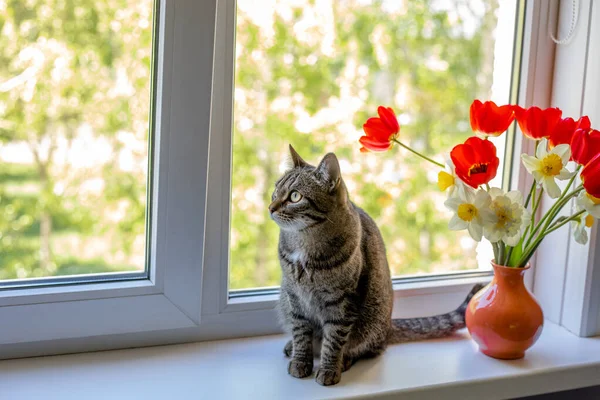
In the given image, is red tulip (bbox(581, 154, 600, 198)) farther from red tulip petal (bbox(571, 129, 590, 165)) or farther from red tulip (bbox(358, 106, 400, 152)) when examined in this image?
red tulip (bbox(358, 106, 400, 152))

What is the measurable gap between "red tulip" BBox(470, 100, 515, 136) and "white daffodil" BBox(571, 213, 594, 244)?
235mm

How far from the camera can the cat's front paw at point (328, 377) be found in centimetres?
100

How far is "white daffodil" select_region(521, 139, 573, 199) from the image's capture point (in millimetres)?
998

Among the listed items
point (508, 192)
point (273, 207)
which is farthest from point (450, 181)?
point (273, 207)

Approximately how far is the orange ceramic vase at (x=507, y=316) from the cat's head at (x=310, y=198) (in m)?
0.35

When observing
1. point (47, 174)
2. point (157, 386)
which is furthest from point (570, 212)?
point (47, 174)

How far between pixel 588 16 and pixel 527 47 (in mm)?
135

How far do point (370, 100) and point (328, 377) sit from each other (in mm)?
714

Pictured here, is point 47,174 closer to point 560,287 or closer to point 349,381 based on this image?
point 349,381

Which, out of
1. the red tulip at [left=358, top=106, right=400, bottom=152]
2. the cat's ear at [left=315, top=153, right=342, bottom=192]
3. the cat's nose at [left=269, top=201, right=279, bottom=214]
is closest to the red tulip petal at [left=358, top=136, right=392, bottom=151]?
the red tulip at [left=358, top=106, right=400, bottom=152]

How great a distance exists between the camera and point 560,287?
130 centimetres

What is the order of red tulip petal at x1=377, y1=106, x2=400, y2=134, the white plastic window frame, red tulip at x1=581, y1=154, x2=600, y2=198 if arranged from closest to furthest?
red tulip at x1=581, y1=154, x2=600, y2=198, red tulip petal at x1=377, y1=106, x2=400, y2=134, the white plastic window frame

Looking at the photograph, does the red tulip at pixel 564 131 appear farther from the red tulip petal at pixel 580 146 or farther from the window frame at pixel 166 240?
the window frame at pixel 166 240

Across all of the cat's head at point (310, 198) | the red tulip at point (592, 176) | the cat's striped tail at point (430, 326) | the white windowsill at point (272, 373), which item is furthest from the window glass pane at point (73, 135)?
the red tulip at point (592, 176)
